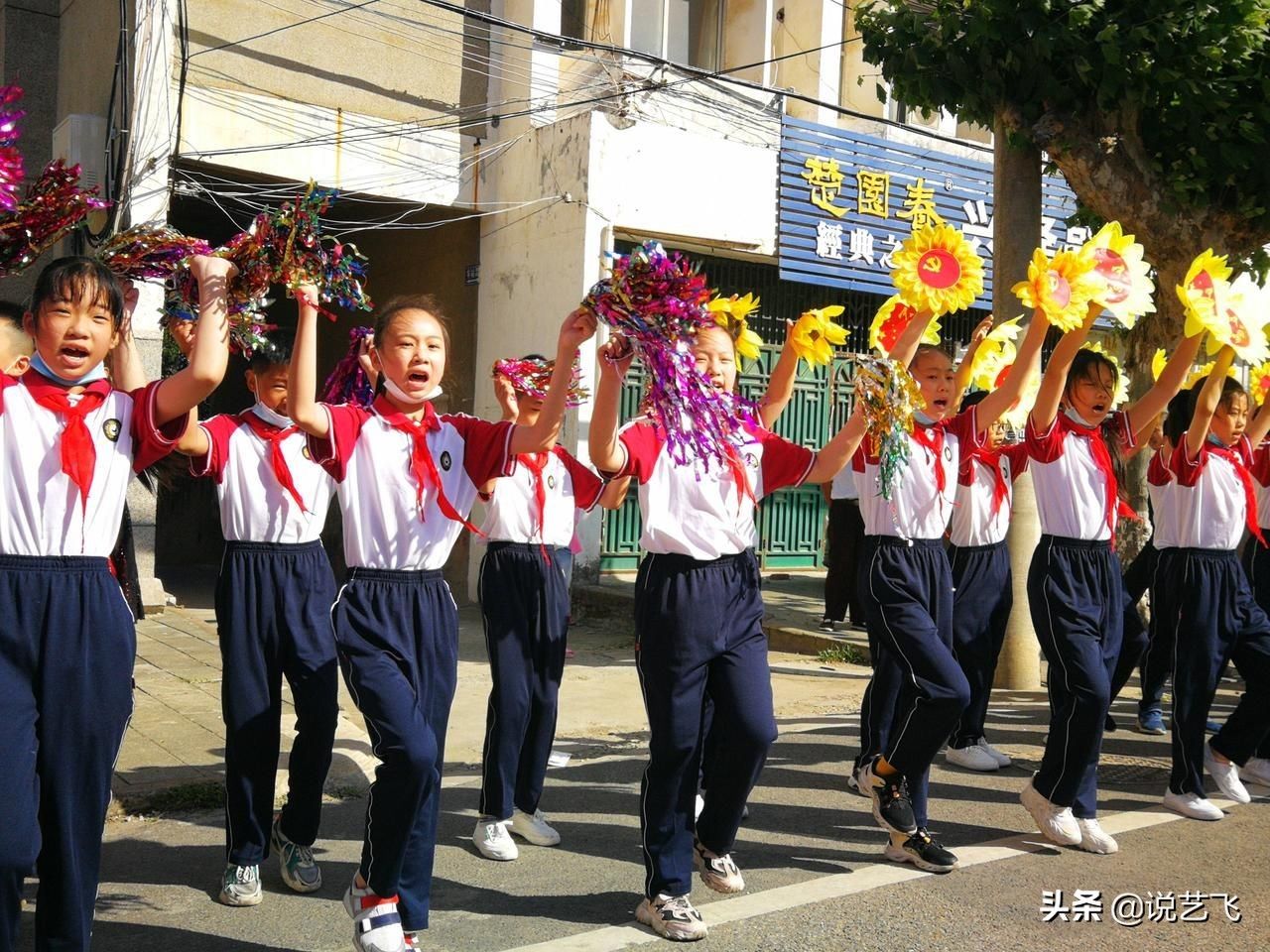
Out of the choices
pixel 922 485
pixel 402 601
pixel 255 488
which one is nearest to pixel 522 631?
pixel 255 488

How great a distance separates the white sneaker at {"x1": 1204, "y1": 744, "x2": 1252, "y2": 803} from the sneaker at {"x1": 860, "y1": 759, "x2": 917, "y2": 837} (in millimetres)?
2026

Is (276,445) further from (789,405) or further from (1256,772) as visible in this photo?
(789,405)

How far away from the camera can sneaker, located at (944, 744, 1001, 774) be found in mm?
6496

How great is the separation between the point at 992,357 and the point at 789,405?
725 cm

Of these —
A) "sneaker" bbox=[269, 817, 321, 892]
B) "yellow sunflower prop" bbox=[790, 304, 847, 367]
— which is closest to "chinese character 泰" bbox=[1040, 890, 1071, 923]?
"yellow sunflower prop" bbox=[790, 304, 847, 367]

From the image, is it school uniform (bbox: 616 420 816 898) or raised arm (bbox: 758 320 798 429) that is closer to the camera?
school uniform (bbox: 616 420 816 898)

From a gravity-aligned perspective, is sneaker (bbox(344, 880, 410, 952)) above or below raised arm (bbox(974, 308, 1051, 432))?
below

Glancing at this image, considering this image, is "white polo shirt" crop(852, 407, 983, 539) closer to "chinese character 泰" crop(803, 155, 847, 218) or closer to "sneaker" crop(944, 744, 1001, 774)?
"sneaker" crop(944, 744, 1001, 774)

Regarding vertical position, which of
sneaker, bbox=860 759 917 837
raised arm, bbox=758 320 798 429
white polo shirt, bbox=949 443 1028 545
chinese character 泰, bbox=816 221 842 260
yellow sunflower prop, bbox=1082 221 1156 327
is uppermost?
chinese character 泰, bbox=816 221 842 260

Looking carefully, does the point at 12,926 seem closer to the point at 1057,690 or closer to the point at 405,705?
the point at 405,705

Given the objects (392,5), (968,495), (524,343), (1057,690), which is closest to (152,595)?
(524,343)

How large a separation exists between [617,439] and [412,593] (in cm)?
81

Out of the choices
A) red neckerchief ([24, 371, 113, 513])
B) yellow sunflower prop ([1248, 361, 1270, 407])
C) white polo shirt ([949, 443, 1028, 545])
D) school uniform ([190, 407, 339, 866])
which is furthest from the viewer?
yellow sunflower prop ([1248, 361, 1270, 407])

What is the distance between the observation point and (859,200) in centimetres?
1334
